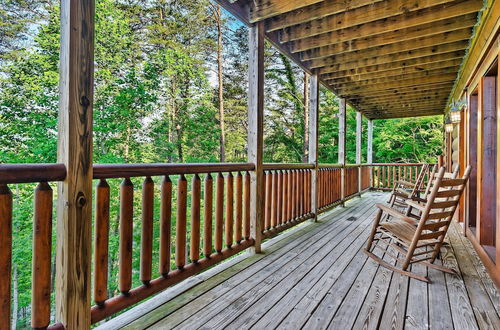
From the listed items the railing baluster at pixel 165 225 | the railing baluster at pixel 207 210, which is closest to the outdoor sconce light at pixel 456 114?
the railing baluster at pixel 207 210

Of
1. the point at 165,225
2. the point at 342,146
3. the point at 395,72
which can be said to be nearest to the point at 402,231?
the point at 165,225

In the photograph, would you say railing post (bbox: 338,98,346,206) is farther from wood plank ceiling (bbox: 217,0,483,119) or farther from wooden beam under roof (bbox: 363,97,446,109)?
wooden beam under roof (bbox: 363,97,446,109)

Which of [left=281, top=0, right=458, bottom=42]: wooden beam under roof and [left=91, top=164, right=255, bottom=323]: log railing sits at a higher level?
[left=281, top=0, right=458, bottom=42]: wooden beam under roof

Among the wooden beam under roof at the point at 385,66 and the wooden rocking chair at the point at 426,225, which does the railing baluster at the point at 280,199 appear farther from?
the wooden beam under roof at the point at 385,66

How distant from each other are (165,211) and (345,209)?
14.7 feet

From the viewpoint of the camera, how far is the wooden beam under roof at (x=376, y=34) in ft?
9.90

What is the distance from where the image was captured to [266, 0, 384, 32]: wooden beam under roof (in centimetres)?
270

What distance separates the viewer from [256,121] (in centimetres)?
272

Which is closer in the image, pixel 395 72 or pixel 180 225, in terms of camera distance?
pixel 180 225

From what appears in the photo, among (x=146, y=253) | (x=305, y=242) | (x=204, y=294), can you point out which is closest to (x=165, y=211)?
(x=146, y=253)

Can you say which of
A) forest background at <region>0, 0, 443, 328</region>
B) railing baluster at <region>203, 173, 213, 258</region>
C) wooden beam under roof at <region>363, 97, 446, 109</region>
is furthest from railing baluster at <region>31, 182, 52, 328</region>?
wooden beam under roof at <region>363, 97, 446, 109</region>

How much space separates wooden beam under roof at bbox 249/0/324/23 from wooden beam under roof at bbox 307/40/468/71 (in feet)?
5.54

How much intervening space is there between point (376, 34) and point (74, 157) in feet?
11.5

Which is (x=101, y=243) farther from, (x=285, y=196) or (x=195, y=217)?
(x=285, y=196)
